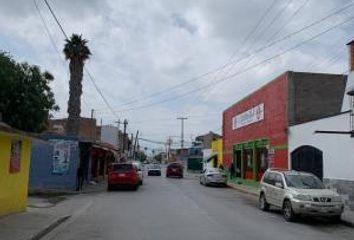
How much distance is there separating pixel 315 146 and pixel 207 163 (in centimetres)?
4804

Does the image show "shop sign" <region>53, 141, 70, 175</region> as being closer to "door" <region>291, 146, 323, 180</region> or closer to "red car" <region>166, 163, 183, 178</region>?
"door" <region>291, 146, 323, 180</region>

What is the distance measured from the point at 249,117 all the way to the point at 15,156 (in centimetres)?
3109

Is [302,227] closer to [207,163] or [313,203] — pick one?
[313,203]

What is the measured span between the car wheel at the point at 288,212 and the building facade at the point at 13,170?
9090 millimetres

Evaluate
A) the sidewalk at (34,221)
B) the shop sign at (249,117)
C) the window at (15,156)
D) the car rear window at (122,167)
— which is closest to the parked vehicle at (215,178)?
the shop sign at (249,117)

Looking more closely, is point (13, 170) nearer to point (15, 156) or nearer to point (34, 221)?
point (15, 156)

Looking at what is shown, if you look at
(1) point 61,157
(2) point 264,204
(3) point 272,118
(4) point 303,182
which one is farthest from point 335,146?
(1) point 61,157

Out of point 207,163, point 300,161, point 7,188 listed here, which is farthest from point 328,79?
point 207,163

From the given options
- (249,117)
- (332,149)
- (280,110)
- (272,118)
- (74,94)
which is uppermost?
(74,94)

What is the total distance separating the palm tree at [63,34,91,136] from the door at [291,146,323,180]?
51.7ft

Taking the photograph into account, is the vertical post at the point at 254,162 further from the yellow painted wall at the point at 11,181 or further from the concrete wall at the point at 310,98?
the yellow painted wall at the point at 11,181

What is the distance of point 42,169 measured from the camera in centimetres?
3631

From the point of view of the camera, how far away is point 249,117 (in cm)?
4847

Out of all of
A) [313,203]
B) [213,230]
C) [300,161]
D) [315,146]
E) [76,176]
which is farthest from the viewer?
[76,176]
